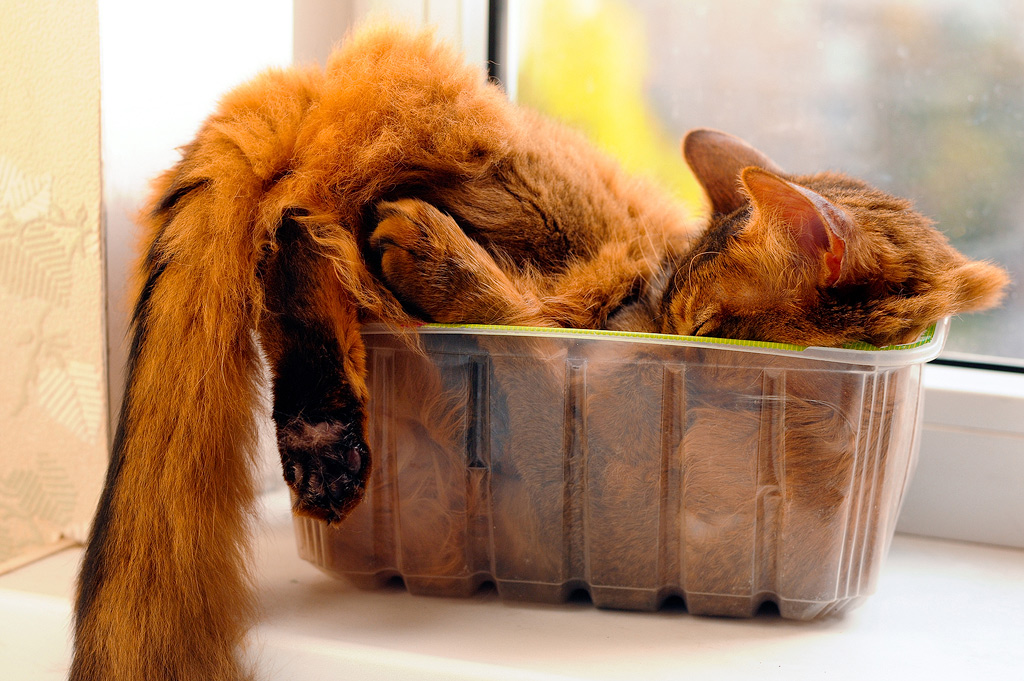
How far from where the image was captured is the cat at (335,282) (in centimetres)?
71

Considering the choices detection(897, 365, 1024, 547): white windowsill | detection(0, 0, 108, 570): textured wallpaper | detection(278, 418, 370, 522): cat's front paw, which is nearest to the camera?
detection(278, 418, 370, 522): cat's front paw

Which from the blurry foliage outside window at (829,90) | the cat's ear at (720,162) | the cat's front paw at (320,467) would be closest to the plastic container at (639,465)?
the cat's front paw at (320,467)

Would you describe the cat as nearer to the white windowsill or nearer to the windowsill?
the windowsill

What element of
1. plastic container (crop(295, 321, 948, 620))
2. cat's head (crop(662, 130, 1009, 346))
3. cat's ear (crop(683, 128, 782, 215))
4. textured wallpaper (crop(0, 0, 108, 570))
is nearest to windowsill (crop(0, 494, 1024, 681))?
plastic container (crop(295, 321, 948, 620))

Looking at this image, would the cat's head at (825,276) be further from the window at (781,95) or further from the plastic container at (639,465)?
the window at (781,95)

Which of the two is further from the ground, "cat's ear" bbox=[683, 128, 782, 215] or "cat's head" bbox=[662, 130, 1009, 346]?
"cat's ear" bbox=[683, 128, 782, 215]

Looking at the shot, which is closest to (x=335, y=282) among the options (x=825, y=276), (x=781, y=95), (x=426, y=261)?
(x=426, y=261)

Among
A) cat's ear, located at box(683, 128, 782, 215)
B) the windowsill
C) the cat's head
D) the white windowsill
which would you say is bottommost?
the windowsill

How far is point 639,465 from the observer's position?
0.81 m

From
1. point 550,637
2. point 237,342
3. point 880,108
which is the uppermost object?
point 880,108

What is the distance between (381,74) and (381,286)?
242 millimetres

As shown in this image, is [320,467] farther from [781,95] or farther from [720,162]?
[781,95]

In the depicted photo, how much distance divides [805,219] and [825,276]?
57 millimetres

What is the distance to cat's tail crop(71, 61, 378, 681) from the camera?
70cm
